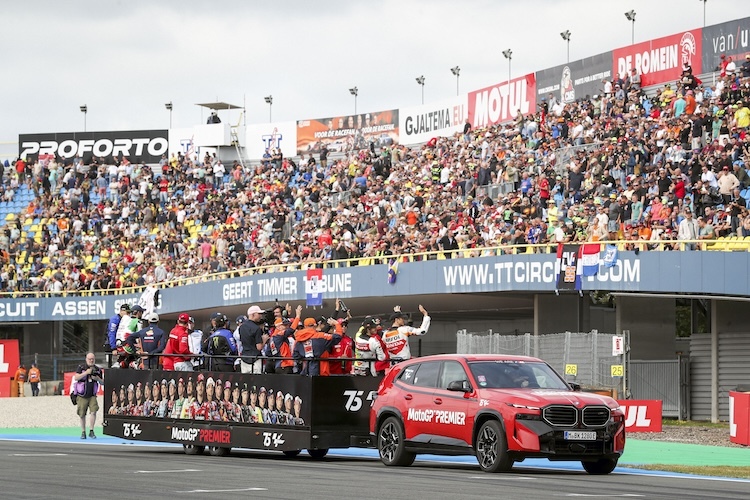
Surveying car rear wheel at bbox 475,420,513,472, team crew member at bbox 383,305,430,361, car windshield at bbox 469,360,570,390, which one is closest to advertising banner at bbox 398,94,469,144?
team crew member at bbox 383,305,430,361

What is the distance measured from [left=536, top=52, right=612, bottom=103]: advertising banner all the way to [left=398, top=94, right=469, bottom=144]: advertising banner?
663 cm

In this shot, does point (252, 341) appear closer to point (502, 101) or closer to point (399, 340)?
point (399, 340)

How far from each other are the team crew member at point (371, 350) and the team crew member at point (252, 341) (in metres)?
1.52

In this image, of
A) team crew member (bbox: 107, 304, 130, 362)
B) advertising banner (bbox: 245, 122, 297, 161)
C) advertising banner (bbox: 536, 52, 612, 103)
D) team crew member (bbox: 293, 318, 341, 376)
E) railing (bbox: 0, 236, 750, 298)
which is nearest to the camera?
team crew member (bbox: 293, 318, 341, 376)

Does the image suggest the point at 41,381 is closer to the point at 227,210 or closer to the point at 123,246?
the point at 123,246

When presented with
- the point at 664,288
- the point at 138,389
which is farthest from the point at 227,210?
the point at 138,389

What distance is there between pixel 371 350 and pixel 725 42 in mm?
23035

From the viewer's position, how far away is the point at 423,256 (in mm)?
39000

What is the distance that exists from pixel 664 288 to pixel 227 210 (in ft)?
84.0

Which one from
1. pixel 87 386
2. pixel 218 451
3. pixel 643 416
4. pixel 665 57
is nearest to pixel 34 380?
pixel 87 386

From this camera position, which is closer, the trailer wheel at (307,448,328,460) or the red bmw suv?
the red bmw suv

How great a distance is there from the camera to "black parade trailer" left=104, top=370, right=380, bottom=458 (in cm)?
2014

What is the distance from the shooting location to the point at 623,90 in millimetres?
40125

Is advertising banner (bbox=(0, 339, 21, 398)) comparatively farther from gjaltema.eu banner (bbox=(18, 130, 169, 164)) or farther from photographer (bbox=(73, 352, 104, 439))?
photographer (bbox=(73, 352, 104, 439))
